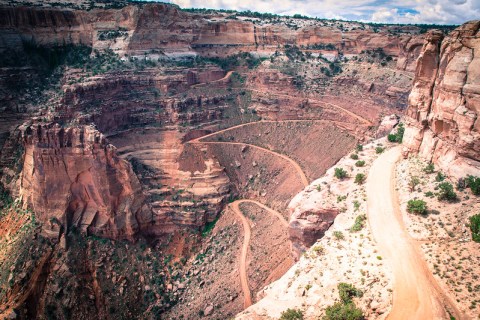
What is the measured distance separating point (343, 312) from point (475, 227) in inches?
441

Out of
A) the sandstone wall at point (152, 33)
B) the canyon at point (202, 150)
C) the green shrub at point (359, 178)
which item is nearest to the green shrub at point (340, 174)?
the canyon at point (202, 150)

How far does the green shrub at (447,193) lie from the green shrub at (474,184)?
1.24 m

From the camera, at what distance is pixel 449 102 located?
2817 centimetres

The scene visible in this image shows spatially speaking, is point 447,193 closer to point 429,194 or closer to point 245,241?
point 429,194

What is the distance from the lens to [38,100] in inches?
2281

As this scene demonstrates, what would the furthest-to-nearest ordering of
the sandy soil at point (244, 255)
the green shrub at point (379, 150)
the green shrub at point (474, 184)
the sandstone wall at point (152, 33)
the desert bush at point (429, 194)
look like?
the sandstone wall at point (152, 33) < the green shrub at point (379, 150) < the sandy soil at point (244, 255) < the desert bush at point (429, 194) < the green shrub at point (474, 184)

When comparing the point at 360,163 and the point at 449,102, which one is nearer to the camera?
the point at 449,102

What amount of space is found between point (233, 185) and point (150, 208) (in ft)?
49.4

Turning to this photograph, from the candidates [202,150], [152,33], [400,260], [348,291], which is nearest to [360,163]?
[400,260]

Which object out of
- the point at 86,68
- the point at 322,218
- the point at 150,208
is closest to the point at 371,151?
the point at 322,218

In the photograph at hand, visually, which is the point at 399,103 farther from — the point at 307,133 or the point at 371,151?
the point at 371,151

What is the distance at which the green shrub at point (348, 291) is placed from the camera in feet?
67.2

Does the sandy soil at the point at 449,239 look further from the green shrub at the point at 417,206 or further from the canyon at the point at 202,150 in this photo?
the canyon at the point at 202,150

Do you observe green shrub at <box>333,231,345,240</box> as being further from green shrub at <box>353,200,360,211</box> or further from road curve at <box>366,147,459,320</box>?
green shrub at <box>353,200,360,211</box>
